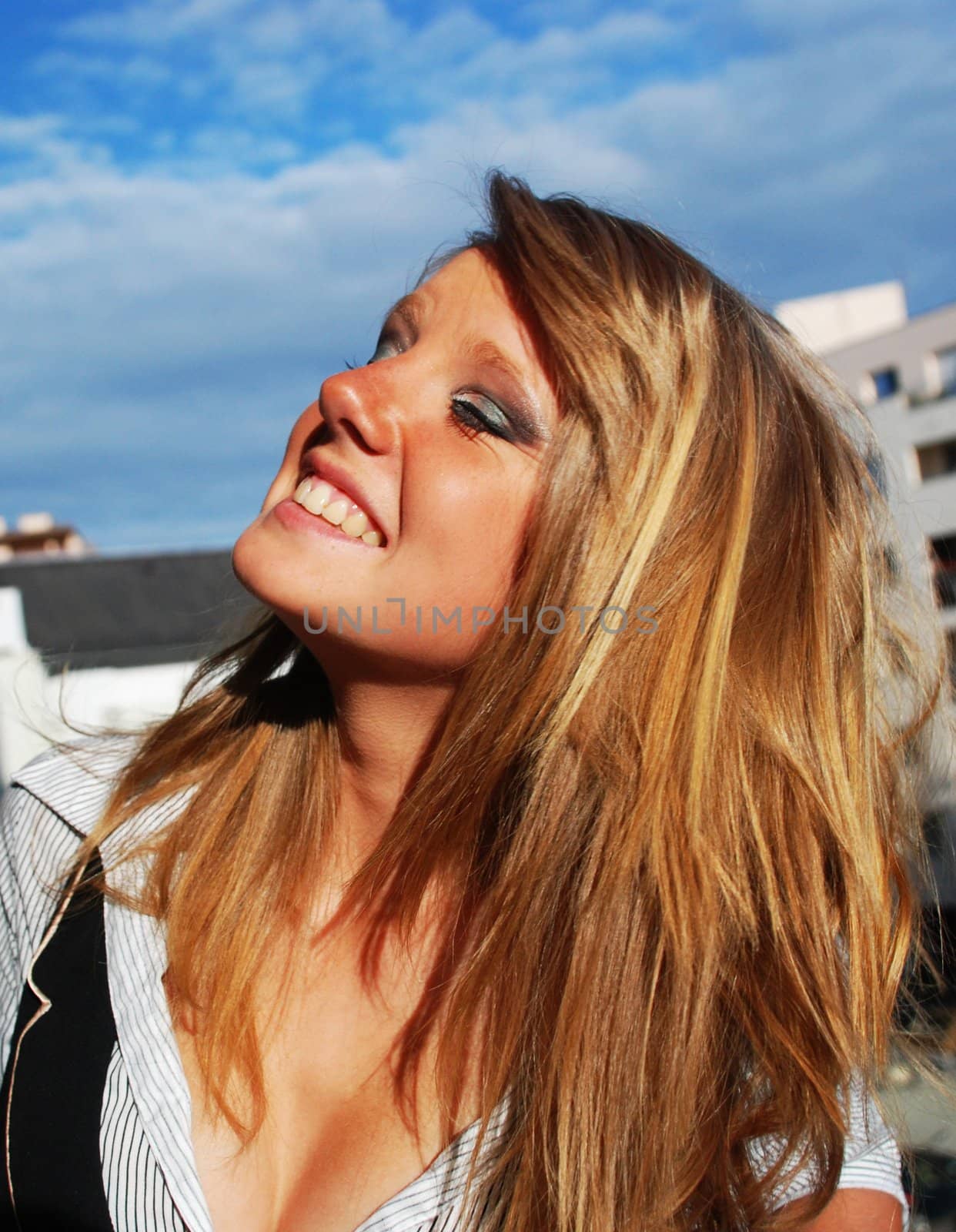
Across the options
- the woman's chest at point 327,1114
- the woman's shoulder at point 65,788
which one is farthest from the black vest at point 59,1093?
the woman's shoulder at point 65,788

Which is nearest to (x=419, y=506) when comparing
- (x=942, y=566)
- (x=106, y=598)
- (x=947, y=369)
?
(x=942, y=566)

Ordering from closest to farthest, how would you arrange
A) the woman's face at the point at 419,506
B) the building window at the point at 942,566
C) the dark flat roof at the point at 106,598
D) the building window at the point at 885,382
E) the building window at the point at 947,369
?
the woman's face at the point at 419,506 → the building window at the point at 942,566 → the dark flat roof at the point at 106,598 → the building window at the point at 947,369 → the building window at the point at 885,382

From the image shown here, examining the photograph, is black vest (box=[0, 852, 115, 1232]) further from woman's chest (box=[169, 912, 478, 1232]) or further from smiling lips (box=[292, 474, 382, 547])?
smiling lips (box=[292, 474, 382, 547])

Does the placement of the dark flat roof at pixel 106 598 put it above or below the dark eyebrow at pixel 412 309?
below

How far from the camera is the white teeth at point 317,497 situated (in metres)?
1.58

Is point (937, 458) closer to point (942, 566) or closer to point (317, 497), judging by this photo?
point (942, 566)

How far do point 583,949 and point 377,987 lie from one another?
0.36 metres

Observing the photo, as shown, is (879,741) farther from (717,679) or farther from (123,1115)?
(123,1115)

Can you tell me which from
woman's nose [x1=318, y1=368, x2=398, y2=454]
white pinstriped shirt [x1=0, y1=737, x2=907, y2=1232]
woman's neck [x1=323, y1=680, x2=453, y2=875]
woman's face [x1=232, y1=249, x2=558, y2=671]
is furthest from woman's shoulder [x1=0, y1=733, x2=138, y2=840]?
woman's nose [x1=318, y1=368, x2=398, y2=454]

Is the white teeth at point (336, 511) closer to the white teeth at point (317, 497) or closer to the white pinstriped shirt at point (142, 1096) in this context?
the white teeth at point (317, 497)

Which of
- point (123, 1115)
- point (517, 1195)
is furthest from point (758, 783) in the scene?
point (123, 1115)

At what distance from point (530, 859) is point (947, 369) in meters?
34.0

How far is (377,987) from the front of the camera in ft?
5.32

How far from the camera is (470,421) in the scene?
155cm
